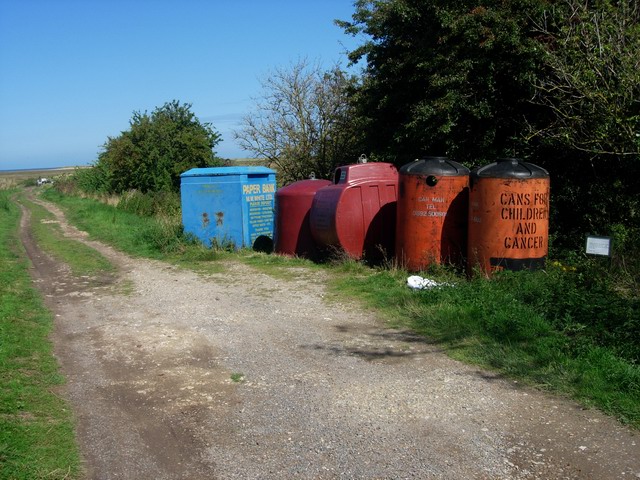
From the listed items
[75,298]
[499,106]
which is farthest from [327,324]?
Result: [499,106]

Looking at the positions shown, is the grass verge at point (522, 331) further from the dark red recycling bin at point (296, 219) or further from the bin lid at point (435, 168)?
the dark red recycling bin at point (296, 219)

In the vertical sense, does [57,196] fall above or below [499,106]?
below

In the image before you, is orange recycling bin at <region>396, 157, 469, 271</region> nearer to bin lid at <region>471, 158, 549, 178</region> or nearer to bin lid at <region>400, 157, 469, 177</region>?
bin lid at <region>400, 157, 469, 177</region>

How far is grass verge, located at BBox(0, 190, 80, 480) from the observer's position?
4074 millimetres

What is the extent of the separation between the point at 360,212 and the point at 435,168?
67.5 inches

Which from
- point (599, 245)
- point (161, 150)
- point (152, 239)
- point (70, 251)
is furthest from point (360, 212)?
point (161, 150)

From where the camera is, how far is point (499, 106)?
1116cm

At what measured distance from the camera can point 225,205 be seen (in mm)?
13484

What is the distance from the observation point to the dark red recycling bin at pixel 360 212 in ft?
35.2

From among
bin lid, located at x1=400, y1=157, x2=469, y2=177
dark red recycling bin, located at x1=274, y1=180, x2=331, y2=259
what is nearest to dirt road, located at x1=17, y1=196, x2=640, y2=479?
bin lid, located at x1=400, y1=157, x2=469, y2=177

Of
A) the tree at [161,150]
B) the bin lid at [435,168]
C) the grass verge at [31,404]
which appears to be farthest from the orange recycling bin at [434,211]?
the tree at [161,150]

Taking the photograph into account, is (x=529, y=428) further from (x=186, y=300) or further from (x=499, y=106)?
(x=499, y=106)

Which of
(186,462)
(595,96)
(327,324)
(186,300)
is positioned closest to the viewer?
(186,462)

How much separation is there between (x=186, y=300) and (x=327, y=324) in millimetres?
2492
